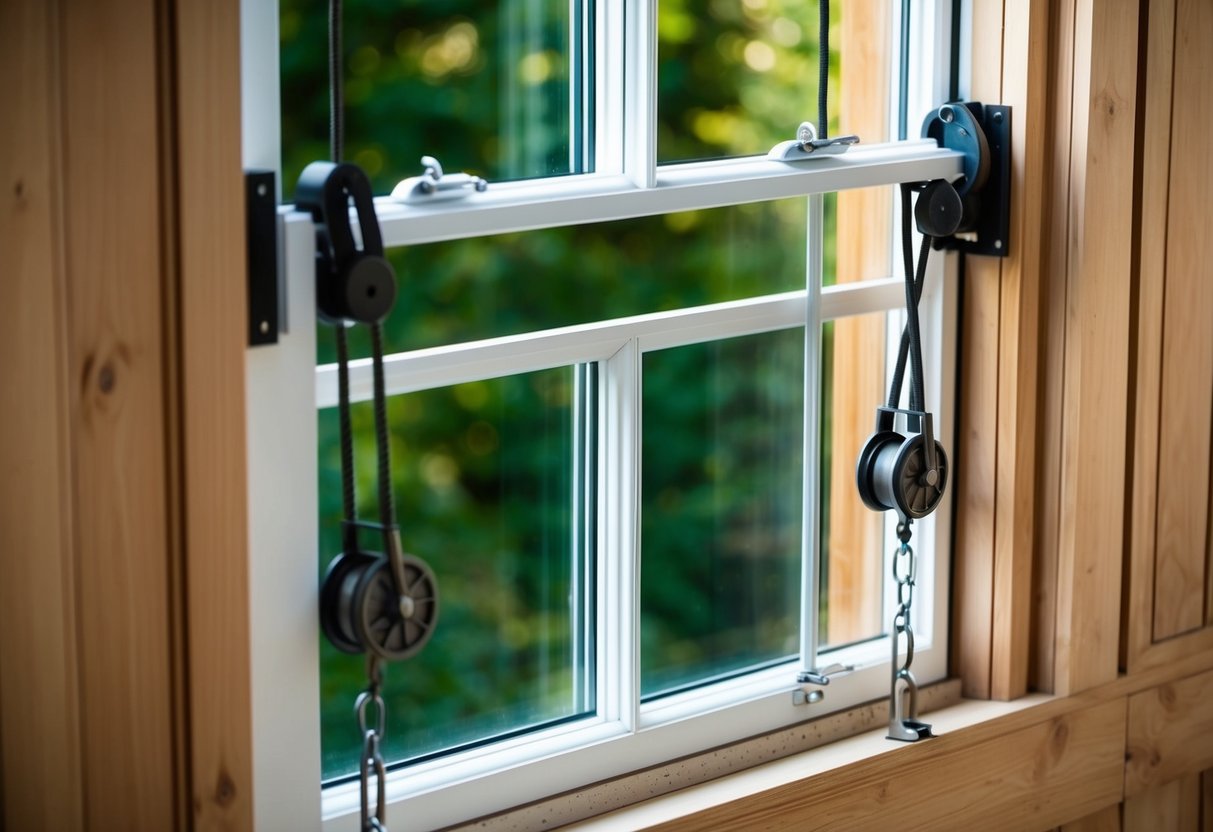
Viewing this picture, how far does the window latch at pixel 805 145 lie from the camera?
5.32 ft

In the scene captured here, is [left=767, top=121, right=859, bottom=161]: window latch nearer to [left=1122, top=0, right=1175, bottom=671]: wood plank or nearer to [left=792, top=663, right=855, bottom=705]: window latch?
[left=1122, top=0, right=1175, bottom=671]: wood plank

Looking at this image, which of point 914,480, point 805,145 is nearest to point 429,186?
point 805,145

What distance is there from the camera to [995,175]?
1817 millimetres

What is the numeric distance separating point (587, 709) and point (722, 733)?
0.18 metres

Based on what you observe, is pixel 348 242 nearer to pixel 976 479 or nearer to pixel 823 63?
pixel 823 63

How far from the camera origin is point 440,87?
55.6 inches

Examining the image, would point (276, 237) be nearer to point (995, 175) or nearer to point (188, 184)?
point (188, 184)

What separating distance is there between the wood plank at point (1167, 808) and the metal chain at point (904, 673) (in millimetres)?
455

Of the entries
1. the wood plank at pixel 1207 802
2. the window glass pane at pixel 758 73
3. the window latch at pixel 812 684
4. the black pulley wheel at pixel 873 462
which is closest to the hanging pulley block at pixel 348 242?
the window glass pane at pixel 758 73

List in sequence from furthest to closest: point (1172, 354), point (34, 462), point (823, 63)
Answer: point (1172, 354), point (823, 63), point (34, 462)

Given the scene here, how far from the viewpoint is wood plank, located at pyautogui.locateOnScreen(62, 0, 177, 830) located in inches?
44.2

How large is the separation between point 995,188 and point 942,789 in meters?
0.74

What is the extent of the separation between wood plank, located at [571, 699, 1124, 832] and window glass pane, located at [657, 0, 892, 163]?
0.71 metres

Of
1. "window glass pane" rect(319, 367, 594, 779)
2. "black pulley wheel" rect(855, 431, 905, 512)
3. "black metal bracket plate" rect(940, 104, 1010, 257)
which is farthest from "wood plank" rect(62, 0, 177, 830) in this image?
"black metal bracket plate" rect(940, 104, 1010, 257)
